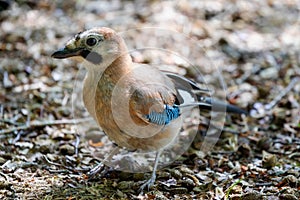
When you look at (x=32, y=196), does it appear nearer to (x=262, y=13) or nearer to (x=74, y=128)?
(x=74, y=128)

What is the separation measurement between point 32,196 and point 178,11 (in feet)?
12.8

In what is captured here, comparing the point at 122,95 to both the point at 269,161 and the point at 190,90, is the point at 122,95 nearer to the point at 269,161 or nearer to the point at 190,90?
the point at 190,90

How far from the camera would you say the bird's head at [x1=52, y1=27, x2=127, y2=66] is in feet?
12.9

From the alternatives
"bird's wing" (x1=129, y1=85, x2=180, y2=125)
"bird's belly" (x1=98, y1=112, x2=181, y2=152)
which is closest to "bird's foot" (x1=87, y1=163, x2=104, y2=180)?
"bird's belly" (x1=98, y1=112, x2=181, y2=152)

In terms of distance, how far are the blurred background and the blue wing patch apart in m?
0.48

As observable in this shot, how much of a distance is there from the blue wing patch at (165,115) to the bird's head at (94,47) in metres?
0.52

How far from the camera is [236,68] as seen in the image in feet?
20.1

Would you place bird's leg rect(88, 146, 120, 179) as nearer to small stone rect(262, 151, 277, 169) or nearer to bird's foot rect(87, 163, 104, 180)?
bird's foot rect(87, 163, 104, 180)

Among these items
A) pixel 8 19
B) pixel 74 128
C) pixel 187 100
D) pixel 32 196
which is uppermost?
pixel 8 19

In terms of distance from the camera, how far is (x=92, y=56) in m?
3.99

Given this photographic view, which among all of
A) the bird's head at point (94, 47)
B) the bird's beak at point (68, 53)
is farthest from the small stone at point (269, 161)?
the bird's beak at point (68, 53)

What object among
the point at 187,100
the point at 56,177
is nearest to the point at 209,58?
the point at 187,100

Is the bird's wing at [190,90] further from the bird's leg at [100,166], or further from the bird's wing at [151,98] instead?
the bird's leg at [100,166]

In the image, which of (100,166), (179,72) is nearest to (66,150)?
(100,166)
